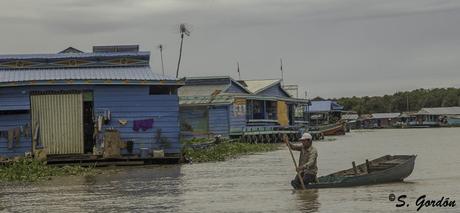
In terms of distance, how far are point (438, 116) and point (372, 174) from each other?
11327cm

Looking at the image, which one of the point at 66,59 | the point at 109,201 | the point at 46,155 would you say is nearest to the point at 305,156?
the point at 109,201

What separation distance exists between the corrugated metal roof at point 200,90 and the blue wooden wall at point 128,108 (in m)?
22.5

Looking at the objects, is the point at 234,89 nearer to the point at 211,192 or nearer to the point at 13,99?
the point at 13,99

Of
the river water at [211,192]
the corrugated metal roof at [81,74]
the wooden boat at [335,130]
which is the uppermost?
the corrugated metal roof at [81,74]

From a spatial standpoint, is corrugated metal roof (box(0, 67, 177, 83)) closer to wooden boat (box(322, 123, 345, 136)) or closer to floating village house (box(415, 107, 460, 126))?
wooden boat (box(322, 123, 345, 136))

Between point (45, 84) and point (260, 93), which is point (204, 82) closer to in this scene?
point (260, 93)

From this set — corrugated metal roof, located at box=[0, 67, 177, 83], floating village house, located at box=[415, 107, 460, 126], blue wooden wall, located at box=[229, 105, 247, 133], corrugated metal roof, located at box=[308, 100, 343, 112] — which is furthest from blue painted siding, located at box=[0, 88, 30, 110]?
floating village house, located at box=[415, 107, 460, 126]

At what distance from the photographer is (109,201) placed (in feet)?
56.7

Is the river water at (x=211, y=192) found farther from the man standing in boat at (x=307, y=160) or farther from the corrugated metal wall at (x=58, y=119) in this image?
the corrugated metal wall at (x=58, y=119)

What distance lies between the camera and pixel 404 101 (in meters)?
151

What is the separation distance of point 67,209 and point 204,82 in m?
37.8

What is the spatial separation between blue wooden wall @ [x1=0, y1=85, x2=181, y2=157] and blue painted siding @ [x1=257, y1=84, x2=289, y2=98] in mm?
27784

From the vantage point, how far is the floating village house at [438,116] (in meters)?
124

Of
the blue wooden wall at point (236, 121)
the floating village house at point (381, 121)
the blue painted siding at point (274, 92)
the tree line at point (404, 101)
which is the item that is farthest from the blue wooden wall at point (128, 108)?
the tree line at point (404, 101)
